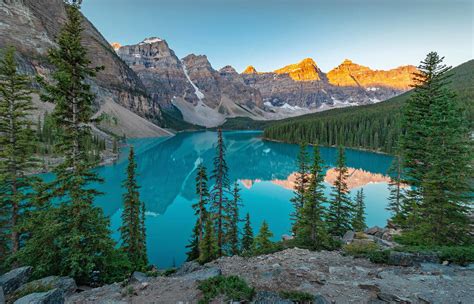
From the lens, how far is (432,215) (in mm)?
11867

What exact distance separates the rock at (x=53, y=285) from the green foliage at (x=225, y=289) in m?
5.38

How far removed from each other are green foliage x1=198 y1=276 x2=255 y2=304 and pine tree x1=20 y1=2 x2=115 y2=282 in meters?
6.11

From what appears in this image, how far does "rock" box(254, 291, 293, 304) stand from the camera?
6254 millimetres

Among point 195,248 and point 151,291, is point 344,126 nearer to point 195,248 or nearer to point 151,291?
point 195,248

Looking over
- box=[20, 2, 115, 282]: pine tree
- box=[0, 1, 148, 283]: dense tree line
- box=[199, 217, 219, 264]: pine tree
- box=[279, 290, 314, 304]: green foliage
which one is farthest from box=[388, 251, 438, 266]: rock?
box=[20, 2, 115, 282]: pine tree

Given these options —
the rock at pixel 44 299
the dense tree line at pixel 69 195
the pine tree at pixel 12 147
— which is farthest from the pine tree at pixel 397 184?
the pine tree at pixel 12 147

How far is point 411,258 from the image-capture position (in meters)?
9.02

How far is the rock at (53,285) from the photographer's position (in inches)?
310

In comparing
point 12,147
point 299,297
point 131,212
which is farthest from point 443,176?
point 12,147

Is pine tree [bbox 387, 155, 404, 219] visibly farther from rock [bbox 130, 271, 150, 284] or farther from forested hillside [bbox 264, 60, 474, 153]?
forested hillside [bbox 264, 60, 474, 153]

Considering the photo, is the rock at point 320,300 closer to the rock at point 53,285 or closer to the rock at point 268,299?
the rock at point 268,299

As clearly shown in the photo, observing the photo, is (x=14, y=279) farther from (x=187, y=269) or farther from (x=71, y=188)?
(x=187, y=269)

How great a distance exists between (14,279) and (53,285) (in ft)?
4.71

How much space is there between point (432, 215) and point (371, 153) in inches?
3717
